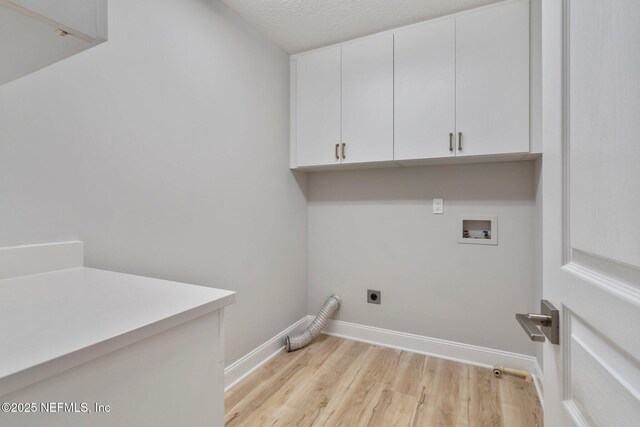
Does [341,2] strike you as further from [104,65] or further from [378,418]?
[378,418]

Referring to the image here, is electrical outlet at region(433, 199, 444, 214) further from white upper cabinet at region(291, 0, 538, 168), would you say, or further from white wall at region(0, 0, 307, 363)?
white wall at region(0, 0, 307, 363)

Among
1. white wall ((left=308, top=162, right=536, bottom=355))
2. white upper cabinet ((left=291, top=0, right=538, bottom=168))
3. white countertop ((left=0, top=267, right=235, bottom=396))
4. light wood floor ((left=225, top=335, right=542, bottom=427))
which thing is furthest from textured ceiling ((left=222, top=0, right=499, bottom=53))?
light wood floor ((left=225, top=335, right=542, bottom=427))

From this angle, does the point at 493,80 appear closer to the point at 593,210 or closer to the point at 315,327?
the point at 593,210

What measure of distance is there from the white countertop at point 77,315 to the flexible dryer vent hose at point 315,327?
5.11 ft

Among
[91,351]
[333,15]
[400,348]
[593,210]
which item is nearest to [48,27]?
[91,351]

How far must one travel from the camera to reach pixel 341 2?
175 cm

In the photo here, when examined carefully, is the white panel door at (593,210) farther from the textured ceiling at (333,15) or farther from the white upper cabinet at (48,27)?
the textured ceiling at (333,15)

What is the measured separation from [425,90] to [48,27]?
6.41ft

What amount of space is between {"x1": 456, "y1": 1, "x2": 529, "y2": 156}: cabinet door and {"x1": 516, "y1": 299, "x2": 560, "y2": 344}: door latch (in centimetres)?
138

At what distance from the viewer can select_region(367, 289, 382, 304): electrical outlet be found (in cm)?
239

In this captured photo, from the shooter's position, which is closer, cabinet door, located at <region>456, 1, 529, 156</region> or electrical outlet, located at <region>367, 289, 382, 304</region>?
cabinet door, located at <region>456, 1, 529, 156</region>

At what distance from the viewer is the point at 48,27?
1.42 ft

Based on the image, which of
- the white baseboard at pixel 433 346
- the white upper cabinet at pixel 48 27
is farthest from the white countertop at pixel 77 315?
the white baseboard at pixel 433 346

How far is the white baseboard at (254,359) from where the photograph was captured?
179 cm
